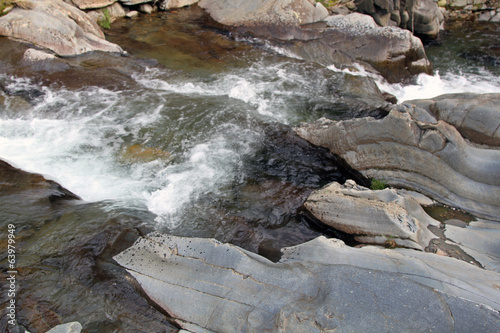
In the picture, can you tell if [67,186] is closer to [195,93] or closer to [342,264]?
[195,93]

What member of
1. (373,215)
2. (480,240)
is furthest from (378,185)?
(480,240)

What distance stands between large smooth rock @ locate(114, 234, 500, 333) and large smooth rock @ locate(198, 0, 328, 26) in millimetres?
12245

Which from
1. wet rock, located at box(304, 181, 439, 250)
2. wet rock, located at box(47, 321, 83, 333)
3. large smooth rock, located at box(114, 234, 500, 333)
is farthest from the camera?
wet rock, located at box(304, 181, 439, 250)

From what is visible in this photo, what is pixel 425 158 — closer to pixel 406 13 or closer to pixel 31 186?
pixel 31 186

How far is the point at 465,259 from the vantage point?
16.4 ft

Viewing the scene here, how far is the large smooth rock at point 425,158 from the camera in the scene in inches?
249

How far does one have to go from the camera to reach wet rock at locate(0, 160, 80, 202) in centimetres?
650

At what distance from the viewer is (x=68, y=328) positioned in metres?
4.05

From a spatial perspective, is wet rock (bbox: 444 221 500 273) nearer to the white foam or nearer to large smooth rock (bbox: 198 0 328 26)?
the white foam

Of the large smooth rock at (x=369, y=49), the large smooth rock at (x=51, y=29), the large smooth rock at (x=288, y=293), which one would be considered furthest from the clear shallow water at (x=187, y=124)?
the large smooth rock at (x=51, y=29)

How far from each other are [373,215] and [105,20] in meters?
15.0

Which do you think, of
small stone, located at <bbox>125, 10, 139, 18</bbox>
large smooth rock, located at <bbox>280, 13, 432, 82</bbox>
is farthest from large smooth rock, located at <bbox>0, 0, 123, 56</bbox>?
large smooth rock, located at <bbox>280, 13, 432, 82</bbox>

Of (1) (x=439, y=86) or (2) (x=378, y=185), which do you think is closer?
(2) (x=378, y=185)

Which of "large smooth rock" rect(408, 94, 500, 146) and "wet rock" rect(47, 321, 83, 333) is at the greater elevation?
"large smooth rock" rect(408, 94, 500, 146)
